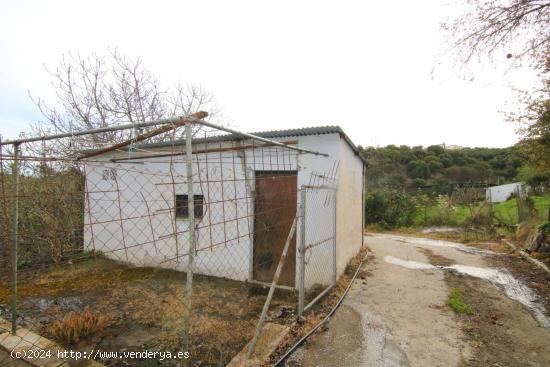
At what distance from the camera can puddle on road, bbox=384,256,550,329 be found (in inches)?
171

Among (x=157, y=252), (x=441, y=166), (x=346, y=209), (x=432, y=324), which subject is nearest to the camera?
(x=432, y=324)

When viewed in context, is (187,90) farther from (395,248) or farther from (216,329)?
(216,329)

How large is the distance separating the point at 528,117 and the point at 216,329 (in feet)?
28.7

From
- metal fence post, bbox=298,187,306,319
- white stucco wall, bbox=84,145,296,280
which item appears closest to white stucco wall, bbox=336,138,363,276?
white stucco wall, bbox=84,145,296,280

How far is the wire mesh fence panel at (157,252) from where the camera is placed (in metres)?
3.44

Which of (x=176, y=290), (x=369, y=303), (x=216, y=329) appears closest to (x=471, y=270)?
(x=369, y=303)

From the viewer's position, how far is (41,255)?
22.4 feet

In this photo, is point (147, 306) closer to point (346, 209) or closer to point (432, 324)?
point (346, 209)

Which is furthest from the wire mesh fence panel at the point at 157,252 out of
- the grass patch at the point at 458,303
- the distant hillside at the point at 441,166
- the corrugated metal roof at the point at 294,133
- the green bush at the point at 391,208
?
the distant hillside at the point at 441,166

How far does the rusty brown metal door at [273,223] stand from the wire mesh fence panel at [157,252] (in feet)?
0.07

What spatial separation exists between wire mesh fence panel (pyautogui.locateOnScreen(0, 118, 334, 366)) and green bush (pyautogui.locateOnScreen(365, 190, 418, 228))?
10419 mm

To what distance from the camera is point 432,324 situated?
3.86 m

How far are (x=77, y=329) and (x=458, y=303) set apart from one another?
559cm

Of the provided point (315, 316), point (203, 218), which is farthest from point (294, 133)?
point (315, 316)
